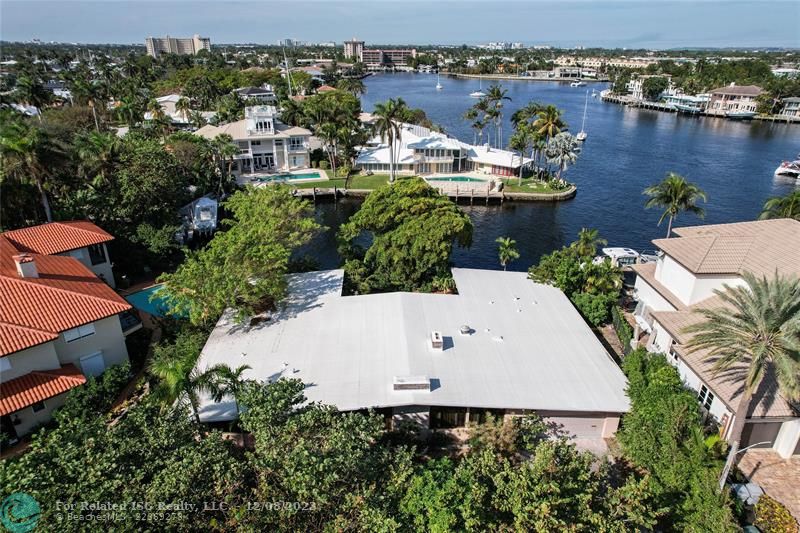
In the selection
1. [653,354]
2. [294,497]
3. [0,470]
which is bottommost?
[653,354]

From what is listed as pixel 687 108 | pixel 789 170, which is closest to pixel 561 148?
pixel 789 170

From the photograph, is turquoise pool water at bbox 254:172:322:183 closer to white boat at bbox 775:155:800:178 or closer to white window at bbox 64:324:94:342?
white window at bbox 64:324:94:342

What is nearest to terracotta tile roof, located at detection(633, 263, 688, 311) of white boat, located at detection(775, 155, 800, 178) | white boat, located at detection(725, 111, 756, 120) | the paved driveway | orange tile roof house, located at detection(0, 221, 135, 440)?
the paved driveway

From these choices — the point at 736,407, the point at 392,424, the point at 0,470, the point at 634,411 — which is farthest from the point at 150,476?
the point at 736,407

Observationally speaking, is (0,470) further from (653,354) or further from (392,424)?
(653,354)

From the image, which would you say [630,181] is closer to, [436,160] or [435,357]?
[436,160]

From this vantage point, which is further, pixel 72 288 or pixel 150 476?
pixel 72 288

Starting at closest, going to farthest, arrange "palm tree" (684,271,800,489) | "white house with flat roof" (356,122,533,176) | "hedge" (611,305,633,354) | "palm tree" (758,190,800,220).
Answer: "palm tree" (684,271,800,489) → "hedge" (611,305,633,354) → "palm tree" (758,190,800,220) → "white house with flat roof" (356,122,533,176)
